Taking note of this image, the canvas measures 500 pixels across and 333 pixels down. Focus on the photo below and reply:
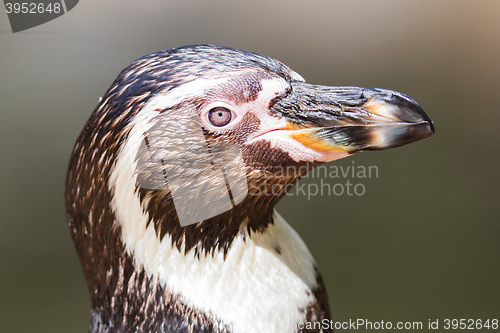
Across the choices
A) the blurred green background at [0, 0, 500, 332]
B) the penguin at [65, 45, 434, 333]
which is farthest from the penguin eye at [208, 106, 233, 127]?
the blurred green background at [0, 0, 500, 332]

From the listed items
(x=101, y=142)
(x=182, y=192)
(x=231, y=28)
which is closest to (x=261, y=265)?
(x=182, y=192)

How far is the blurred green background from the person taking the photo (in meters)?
1.67

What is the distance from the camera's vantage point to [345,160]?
1818mm

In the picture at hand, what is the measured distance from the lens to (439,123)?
2.13 meters

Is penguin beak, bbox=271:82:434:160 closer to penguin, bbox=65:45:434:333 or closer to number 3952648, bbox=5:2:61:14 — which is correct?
penguin, bbox=65:45:434:333

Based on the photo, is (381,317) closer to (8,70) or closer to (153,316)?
(153,316)

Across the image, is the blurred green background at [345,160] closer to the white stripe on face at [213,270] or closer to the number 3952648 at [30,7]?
the number 3952648 at [30,7]

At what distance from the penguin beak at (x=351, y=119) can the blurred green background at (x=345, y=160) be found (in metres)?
1.16

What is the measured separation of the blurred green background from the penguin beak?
1164mm

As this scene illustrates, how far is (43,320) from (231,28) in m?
1.58

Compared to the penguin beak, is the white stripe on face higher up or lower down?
lower down

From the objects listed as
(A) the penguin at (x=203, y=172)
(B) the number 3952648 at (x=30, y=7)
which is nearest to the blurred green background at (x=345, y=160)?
(B) the number 3952648 at (x=30, y=7)

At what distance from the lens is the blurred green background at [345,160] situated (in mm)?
1673

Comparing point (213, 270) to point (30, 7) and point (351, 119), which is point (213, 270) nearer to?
point (351, 119)
